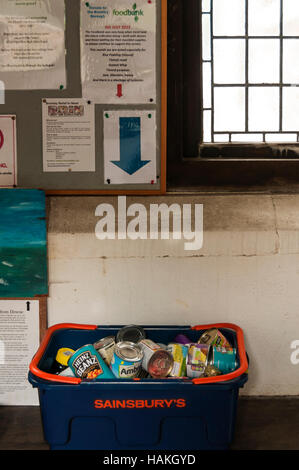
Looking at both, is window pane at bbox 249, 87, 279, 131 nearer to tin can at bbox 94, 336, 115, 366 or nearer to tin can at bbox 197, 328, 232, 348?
tin can at bbox 197, 328, 232, 348

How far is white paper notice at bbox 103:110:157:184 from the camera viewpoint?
1.50 meters

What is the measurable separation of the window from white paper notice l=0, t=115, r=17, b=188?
0.52m

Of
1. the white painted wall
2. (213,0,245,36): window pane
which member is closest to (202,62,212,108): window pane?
(213,0,245,36): window pane

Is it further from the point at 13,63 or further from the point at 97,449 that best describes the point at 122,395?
the point at 13,63

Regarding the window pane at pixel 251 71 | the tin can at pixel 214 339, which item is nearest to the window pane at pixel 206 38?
the window pane at pixel 251 71

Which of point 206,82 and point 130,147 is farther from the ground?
point 206,82

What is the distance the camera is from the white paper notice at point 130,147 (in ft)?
4.91

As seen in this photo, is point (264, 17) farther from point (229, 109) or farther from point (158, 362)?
point (158, 362)

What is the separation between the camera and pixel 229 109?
164 centimetres

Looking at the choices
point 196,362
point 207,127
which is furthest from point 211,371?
point 207,127

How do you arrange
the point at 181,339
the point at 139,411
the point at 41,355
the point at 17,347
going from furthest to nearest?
the point at 17,347 → the point at 181,339 → the point at 41,355 → the point at 139,411

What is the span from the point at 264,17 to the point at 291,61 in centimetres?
18

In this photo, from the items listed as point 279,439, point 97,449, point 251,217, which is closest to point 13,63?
point 251,217

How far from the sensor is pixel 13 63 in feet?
4.86
